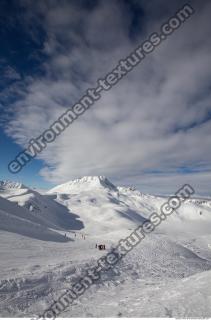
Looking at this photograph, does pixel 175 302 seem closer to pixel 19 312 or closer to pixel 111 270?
pixel 19 312

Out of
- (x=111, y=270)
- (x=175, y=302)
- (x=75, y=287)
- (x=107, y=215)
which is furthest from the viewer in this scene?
(x=107, y=215)

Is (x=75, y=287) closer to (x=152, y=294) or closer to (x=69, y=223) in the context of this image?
(x=152, y=294)

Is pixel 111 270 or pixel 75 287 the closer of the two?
pixel 75 287

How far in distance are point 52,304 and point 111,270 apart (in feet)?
33.4

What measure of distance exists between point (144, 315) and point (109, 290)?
7.95 meters

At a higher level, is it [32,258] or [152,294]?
[32,258]

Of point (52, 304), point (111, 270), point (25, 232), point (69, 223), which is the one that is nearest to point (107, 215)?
point (69, 223)

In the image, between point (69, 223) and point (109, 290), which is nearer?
point (109, 290)

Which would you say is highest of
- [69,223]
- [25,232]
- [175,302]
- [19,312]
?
[69,223]

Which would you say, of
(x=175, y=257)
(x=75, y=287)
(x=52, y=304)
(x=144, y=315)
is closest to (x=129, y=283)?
(x=75, y=287)

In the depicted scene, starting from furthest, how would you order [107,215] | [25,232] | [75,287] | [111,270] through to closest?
[107,215]
[25,232]
[111,270]
[75,287]

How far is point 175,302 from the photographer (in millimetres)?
13680

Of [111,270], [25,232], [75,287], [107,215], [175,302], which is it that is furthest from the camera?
[107,215]

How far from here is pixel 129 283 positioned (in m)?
22.5
